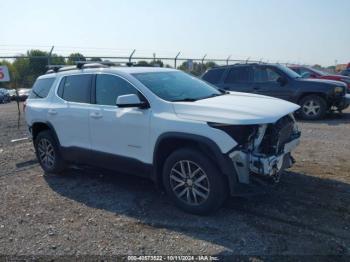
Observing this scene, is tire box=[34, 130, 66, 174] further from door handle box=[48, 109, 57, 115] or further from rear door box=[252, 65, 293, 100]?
rear door box=[252, 65, 293, 100]

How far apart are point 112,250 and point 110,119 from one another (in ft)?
6.36

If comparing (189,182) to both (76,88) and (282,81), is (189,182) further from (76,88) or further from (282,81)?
(282,81)

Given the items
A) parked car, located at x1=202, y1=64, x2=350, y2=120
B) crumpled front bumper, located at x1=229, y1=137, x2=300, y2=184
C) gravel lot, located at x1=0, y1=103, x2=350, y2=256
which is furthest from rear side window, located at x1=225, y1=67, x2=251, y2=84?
crumpled front bumper, located at x1=229, y1=137, x2=300, y2=184

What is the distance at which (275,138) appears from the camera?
4418 millimetres

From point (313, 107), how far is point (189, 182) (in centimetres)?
817

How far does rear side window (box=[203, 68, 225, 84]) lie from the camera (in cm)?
1248

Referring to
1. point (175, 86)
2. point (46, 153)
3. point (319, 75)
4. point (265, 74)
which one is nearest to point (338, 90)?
point (265, 74)

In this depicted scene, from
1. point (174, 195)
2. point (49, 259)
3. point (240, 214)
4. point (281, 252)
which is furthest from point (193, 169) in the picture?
point (49, 259)

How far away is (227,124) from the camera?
13.6 feet

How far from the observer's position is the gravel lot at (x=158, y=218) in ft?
12.8

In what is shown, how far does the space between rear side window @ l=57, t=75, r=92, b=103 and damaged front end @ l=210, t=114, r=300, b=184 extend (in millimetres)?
2380

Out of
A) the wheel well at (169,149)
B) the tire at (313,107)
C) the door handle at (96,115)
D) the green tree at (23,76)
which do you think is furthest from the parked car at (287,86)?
the green tree at (23,76)

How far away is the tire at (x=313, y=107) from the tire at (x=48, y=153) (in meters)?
7.96

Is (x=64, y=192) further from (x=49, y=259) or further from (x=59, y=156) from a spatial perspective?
(x=49, y=259)
